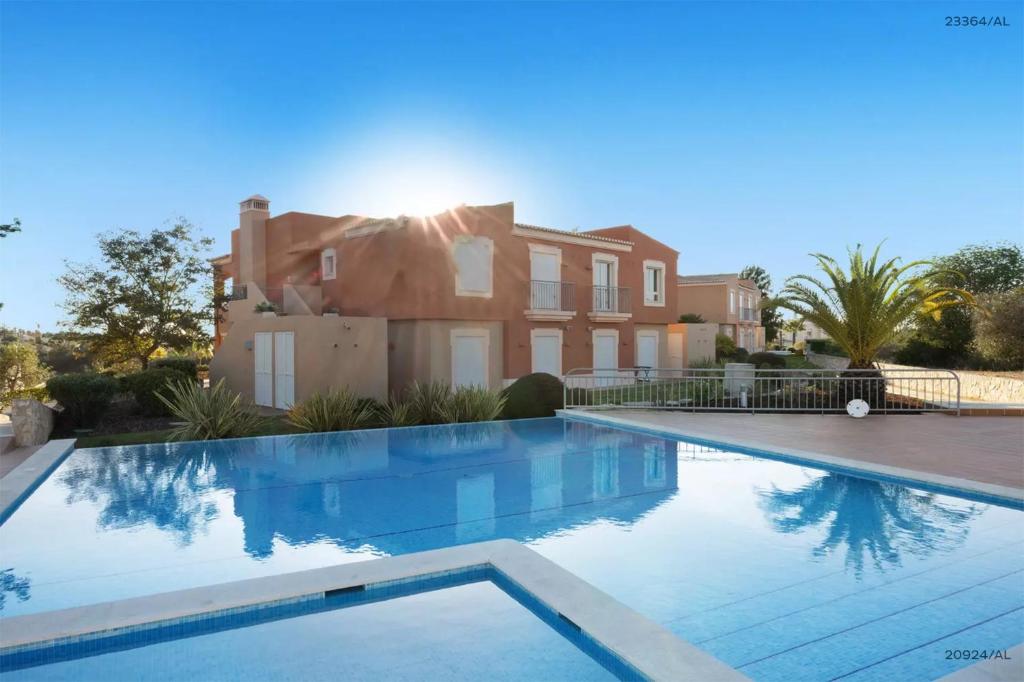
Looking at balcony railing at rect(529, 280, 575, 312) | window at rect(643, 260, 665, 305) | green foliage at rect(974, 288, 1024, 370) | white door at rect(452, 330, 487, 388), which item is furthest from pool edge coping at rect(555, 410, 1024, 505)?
green foliage at rect(974, 288, 1024, 370)

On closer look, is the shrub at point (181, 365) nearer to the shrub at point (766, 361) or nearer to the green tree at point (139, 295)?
the green tree at point (139, 295)

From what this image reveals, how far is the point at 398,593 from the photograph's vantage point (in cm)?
548

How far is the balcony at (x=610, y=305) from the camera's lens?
26.1 meters

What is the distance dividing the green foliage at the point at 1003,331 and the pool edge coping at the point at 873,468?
789 inches

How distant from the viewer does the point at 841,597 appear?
538cm

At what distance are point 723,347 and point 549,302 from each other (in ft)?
60.1

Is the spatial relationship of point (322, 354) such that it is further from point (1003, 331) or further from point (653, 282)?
point (1003, 331)

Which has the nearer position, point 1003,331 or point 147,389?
point 147,389

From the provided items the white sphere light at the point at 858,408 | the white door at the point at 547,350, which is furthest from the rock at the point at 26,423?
the white sphere light at the point at 858,408

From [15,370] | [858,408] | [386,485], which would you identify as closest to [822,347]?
[858,408]

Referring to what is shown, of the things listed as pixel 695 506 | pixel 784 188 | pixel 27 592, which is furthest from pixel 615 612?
pixel 784 188

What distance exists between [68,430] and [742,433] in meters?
15.3

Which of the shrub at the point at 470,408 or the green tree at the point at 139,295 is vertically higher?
the green tree at the point at 139,295

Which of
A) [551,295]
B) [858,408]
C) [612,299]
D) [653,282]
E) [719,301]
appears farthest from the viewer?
[719,301]
